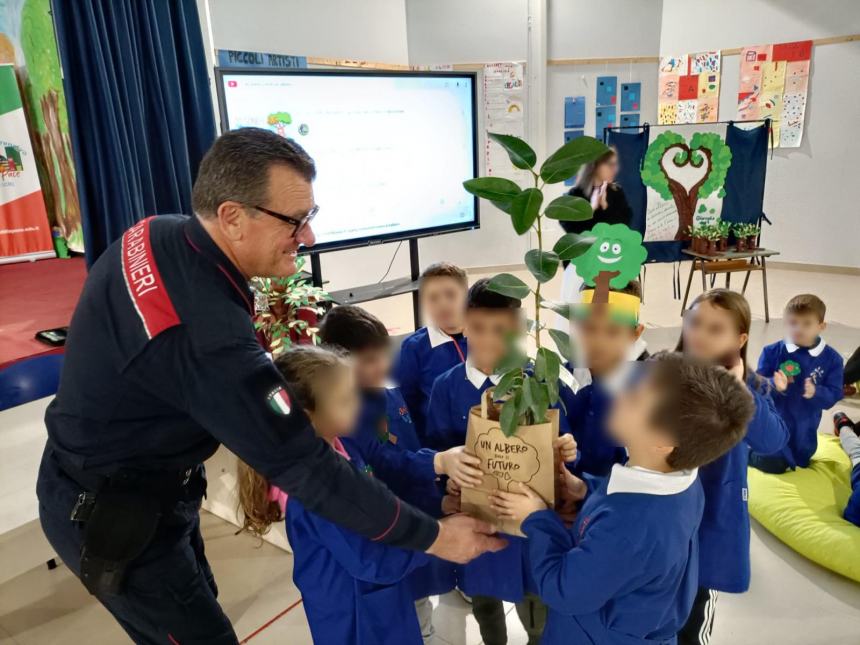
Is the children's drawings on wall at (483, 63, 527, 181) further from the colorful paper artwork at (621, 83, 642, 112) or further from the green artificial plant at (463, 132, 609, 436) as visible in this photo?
the green artificial plant at (463, 132, 609, 436)

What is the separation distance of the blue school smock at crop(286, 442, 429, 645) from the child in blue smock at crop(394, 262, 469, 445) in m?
0.85

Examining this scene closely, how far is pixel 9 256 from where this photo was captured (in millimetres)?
3730

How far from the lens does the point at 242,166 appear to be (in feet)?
3.40

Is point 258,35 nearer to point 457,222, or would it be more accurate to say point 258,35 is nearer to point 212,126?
point 212,126

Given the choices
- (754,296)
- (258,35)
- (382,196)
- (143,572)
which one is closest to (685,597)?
(143,572)

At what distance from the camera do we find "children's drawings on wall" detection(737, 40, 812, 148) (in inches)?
230

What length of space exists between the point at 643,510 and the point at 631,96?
20.9 feet

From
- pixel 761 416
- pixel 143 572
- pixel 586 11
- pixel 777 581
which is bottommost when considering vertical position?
pixel 777 581

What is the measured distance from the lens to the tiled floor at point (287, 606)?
193cm

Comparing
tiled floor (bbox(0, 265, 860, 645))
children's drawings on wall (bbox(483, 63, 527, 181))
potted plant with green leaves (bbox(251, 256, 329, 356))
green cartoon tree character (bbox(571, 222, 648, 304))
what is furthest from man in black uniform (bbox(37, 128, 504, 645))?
children's drawings on wall (bbox(483, 63, 527, 181))

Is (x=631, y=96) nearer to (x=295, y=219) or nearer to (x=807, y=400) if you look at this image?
(x=807, y=400)

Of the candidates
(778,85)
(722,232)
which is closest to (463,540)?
(722,232)

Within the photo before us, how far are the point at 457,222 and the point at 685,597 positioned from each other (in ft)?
9.39

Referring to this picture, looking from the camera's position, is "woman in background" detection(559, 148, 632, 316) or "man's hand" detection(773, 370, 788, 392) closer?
"man's hand" detection(773, 370, 788, 392)
